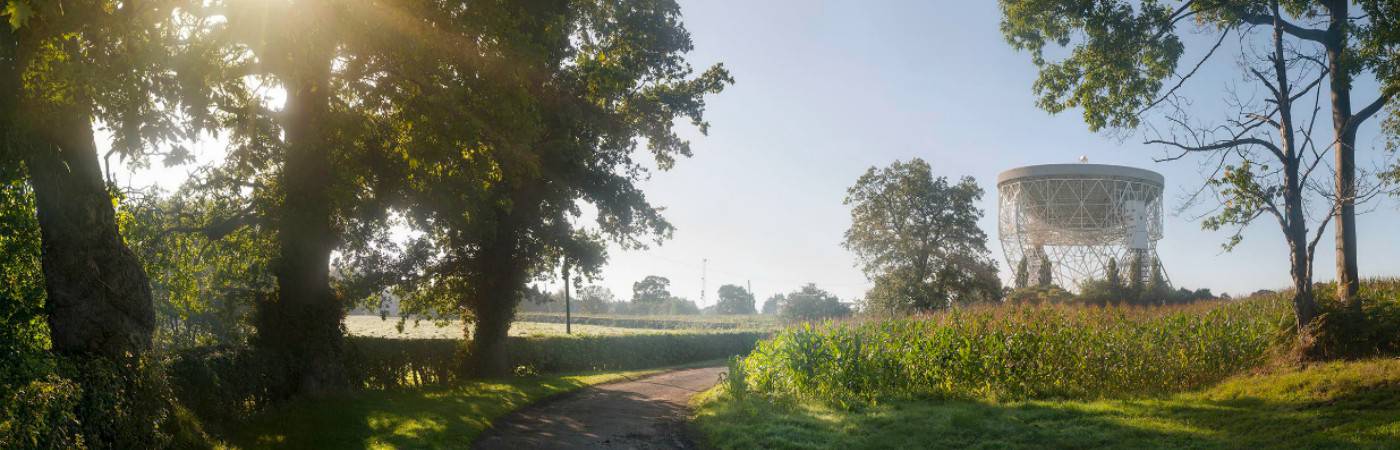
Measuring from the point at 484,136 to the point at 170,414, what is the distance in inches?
265

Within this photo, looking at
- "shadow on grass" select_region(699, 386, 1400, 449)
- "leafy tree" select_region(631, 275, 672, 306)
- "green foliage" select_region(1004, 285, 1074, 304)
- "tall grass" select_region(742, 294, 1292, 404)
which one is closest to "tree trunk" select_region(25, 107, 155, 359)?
"shadow on grass" select_region(699, 386, 1400, 449)

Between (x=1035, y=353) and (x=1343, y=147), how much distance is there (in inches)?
281

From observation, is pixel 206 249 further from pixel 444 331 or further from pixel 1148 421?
pixel 1148 421

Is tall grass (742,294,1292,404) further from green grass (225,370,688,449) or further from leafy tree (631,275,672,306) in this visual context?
leafy tree (631,275,672,306)

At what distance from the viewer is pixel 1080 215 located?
3816 cm

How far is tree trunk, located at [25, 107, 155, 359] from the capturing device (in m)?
10.4

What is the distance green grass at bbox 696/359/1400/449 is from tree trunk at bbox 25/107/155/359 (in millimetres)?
9129

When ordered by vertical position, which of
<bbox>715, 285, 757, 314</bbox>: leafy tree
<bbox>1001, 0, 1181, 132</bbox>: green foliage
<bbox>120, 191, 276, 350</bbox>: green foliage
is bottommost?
<bbox>715, 285, 757, 314</bbox>: leafy tree

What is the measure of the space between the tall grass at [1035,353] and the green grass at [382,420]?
714 centimetres

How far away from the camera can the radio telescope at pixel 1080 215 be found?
124 ft

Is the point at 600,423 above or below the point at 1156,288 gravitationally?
below

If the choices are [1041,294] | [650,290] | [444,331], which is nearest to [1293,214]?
[1041,294]

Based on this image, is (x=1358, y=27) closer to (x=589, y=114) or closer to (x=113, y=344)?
(x=589, y=114)

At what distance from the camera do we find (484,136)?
14.9 m
